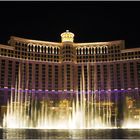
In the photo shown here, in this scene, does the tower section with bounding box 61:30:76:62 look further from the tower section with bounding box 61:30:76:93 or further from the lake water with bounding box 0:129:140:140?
the lake water with bounding box 0:129:140:140

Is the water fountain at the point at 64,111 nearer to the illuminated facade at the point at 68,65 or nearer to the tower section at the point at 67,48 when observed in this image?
the illuminated facade at the point at 68,65

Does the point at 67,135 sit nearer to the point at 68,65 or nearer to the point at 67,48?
the point at 68,65

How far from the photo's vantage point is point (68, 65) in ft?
477

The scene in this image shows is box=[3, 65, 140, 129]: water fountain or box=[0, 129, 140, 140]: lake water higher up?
box=[3, 65, 140, 129]: water fountain

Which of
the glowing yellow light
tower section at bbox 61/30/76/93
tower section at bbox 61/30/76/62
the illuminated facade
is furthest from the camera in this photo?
the glowing yellow light

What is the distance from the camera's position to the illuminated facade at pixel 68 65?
139 metres

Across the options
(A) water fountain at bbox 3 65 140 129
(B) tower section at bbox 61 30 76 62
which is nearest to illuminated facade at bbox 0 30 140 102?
(B) tower section at bbox 61 30 76 62

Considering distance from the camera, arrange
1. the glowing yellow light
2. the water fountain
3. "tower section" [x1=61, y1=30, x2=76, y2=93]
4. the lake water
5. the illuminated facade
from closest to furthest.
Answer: the lake water, the water fountain, the illuminated facade, "tower section" [x1=61, y1=30, x2=76, y2=93], the glowing yellow light

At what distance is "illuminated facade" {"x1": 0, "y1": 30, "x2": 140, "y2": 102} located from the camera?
138625 millimetres

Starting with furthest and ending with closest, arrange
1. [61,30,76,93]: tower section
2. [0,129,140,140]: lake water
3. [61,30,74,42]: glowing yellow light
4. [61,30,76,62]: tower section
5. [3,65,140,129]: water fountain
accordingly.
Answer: [61,30,74,42]: glowing yellow light → [61,30,76,62]: tower section → [61,30,76,93]: tower section → [3,65,140,129]: water fountain → [0,129,140,140]: lake water

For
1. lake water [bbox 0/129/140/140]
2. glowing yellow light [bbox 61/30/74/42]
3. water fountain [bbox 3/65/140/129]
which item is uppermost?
glowing yellow light [bbox 61/30/74/42]

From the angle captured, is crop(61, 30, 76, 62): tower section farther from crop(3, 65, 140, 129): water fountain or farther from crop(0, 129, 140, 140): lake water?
crop(0, 129, 140, 140): lake water

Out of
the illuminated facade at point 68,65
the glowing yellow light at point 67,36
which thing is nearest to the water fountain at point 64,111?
the illuminated facade at point 68,65

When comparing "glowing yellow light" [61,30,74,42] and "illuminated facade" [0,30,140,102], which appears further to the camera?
"glowing yellow light" [61,30,74,42]
